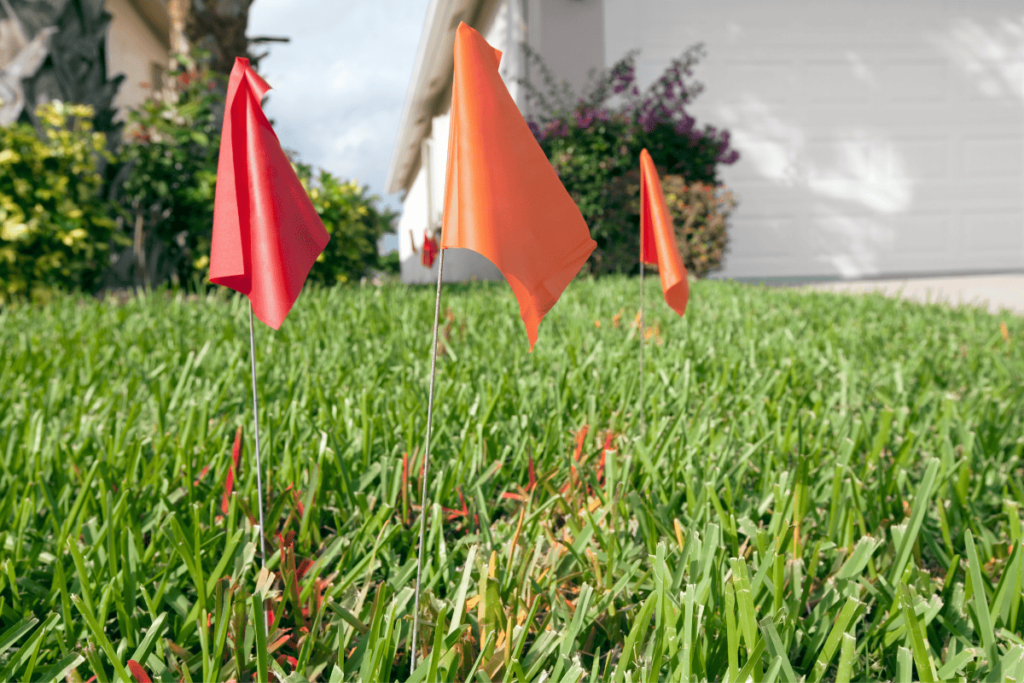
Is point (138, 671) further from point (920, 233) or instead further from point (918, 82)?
point (918, 82)

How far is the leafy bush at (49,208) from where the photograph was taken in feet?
13.6

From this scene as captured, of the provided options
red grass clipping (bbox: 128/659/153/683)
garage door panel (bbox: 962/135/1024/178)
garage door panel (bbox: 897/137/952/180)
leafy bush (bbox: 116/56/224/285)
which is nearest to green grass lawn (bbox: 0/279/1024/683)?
red grass clipping (bbox: 128/659/153/683)

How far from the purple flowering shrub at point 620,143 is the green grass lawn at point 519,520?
16.6 feet

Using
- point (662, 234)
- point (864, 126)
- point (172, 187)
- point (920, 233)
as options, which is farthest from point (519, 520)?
point (920, 233)

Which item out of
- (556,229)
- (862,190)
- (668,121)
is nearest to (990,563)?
(556,229)

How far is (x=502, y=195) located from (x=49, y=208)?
491 cm

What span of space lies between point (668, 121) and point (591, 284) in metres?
3.64

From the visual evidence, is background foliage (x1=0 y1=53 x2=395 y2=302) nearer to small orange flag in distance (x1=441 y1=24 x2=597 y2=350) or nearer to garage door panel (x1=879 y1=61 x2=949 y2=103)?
small orange flag in distance (x1=441 y1=24 x2=597 y2=350)

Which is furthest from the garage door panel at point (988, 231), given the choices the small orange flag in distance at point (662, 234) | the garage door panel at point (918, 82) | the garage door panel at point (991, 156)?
the small orange flag in distance at point (662, 234)

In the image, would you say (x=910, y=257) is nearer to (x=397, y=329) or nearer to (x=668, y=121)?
(x=668, y=121)

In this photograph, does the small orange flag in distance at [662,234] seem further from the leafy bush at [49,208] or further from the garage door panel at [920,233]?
the garage door panel at [920,233]

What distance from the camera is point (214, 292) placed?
490 centimetres

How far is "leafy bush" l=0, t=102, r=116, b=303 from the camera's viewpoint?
4.16 metres

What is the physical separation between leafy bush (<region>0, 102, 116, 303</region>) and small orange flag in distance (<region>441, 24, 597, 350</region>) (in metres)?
4.50
